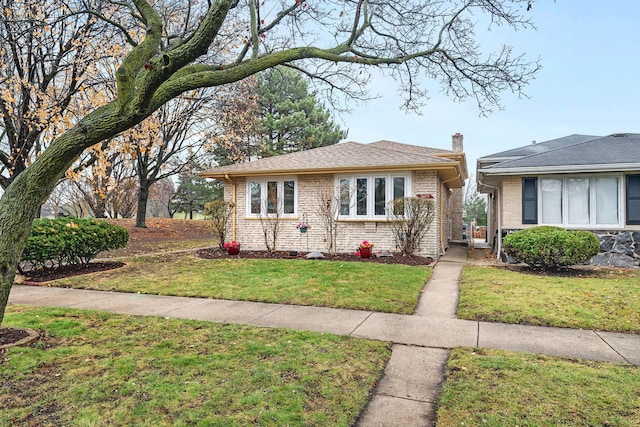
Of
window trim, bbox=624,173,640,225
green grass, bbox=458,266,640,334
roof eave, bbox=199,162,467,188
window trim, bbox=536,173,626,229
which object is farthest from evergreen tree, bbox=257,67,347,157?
green grass, bbox=458,266,640,334

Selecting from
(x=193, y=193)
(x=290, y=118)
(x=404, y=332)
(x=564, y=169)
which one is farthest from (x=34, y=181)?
(x=193, y=193)

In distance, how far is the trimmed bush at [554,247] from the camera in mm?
9188

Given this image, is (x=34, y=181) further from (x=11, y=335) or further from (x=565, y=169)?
(x=565, y=169)

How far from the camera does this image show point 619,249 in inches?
432

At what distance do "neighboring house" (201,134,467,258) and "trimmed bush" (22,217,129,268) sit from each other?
181 inches

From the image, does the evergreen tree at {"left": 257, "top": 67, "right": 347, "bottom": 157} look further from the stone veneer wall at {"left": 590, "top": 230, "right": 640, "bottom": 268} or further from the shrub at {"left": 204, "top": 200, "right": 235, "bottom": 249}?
the stone veneer wall at {"left": 590, "top": 230, "right": 640, "bottom": 268}

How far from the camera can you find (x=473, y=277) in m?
8.95

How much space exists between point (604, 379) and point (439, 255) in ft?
31.9

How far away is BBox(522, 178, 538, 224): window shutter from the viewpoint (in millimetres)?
11828

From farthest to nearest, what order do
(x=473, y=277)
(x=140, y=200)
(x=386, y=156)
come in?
(x=140, y=200) < (x=386, y=156) < (x=473, y=277)

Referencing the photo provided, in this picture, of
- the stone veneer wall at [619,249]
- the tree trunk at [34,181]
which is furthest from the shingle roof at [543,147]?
the tree trunk at [34,181]

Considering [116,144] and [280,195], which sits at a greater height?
[116,144]

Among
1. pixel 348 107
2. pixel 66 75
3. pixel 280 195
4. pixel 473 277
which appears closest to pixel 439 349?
pixel 473 277

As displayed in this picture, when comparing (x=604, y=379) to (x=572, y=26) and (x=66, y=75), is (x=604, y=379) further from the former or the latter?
(x=66, y=75)
